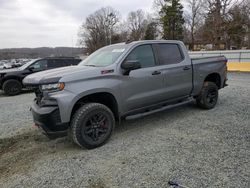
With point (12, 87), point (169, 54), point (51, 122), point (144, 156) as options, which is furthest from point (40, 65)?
point (144, 156)

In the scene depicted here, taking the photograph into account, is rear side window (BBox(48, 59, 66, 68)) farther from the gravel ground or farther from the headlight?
the headlight

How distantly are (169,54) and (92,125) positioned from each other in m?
2.47

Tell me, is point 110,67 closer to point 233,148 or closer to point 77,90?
point 77,90

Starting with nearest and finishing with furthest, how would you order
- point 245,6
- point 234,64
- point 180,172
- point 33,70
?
1. point 180,172
2. point 33,70
3. point 234,64
4. point 245,6

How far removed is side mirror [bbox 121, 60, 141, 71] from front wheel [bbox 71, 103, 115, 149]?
85 cm

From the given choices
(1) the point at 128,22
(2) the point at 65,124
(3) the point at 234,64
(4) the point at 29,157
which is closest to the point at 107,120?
(2) the point at 65,124

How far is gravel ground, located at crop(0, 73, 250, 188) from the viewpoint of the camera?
3227 mm

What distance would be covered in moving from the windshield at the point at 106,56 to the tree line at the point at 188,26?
1.21m

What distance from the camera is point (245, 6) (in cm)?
3462

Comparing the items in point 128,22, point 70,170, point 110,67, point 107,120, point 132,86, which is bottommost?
point 70,170

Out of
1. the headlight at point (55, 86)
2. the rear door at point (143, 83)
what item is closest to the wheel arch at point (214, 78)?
the rear door at point (143, 83)

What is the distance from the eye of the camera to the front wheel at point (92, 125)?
13.3 ft

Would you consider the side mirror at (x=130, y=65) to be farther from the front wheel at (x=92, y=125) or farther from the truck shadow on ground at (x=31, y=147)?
the truck shadow on ground at (x=31, y=147)

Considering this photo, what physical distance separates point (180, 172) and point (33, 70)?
10303mm
